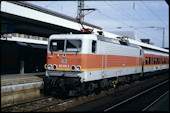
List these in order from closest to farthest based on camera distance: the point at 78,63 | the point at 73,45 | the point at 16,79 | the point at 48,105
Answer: the point at 48,105, the point at 78,63, the point at 73,45, the point at 16,79

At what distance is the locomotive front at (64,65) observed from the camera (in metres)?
11.1

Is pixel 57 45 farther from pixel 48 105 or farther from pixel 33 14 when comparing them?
pixel 33 14

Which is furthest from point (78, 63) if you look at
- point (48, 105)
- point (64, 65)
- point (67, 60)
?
point (48, 105)

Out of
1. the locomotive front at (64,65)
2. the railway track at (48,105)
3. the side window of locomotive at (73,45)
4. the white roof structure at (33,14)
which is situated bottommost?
the railway track at (48,105)

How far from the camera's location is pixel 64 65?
38.0 ft

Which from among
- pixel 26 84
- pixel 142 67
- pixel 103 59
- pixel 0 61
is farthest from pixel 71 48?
pixel 142 67

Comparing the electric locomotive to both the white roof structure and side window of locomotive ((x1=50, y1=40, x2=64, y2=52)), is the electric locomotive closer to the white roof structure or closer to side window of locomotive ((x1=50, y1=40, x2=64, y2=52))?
side window of locomotive ((x1=50, y1=40, x2=64, y2=52))

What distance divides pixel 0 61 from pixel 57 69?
6.01 m

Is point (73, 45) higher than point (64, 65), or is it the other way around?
point (73, 45)

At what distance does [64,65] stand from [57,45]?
1303mm

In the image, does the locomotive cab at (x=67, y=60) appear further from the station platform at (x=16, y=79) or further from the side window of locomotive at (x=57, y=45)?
the station platform at (x=16, y=79)

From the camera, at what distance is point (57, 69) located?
11.8m

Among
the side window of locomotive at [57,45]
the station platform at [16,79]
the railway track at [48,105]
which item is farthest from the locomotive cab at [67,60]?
the station platform at [16,79]

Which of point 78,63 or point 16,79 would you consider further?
point 16,79
